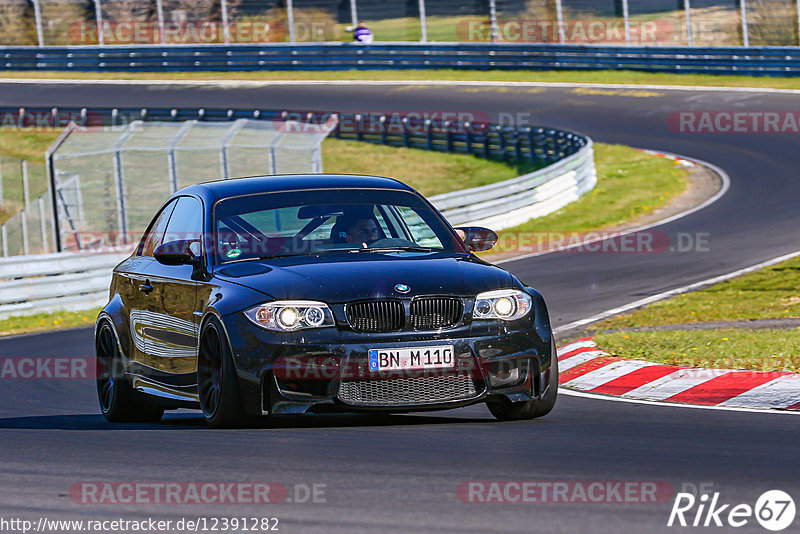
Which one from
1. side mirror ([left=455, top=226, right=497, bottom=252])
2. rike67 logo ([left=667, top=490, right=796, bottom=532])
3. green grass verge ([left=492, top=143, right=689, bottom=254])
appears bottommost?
green grass verge ([left=492, top=143, right=689, bottom=254])

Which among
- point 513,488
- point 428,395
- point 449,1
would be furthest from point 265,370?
point 449,1

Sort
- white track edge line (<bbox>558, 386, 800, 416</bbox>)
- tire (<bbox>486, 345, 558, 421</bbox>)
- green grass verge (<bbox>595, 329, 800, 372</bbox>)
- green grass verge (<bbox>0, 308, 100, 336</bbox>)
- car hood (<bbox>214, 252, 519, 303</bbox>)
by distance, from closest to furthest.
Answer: car hood (<bbox>214, 252, 519, 303</bbox>) < tire (<bbox>486, 345, 558, 421</bbox>) < white track edge line (<bbox>558, 386, 800, 416</bbox>) < green grass verge (<bbox>595, 329, 800, 372</bbox>) < green grass verge (<bbox>0, 308, 100, 336</bbox>)

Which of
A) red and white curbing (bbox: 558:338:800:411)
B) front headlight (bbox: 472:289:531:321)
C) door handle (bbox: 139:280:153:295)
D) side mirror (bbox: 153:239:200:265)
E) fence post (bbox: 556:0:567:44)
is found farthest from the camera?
fence post (bbox: 556:0:567:44)

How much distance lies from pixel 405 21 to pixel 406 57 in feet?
4.14

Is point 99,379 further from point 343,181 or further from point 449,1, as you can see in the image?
point 449,1

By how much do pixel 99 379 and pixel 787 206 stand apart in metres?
16.4

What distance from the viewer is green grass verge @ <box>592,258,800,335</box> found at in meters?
13.6

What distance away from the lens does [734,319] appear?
13.2 metres

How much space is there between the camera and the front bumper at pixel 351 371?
6.97 m

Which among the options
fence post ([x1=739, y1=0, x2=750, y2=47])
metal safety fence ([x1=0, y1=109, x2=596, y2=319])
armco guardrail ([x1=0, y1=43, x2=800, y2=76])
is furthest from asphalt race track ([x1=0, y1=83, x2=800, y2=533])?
fence post ([x1=739, y1=0, x2=750, y2=47])

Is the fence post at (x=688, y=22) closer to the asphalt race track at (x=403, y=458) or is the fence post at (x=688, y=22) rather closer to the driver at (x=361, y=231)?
the asphalt race track at (x=403, y=458)

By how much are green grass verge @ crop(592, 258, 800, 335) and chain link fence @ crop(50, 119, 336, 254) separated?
9.40 m

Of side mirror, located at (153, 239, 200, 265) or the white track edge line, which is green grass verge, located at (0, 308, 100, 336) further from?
side mirror, located at (153, 239, 200, 265)

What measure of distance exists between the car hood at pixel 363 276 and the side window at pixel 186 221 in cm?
67
